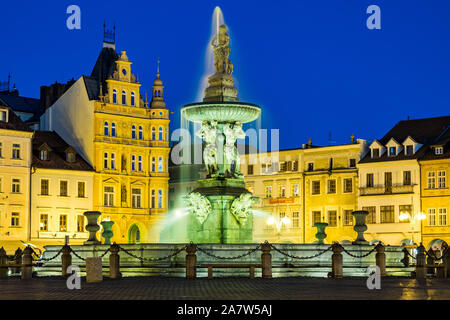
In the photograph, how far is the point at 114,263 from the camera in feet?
102

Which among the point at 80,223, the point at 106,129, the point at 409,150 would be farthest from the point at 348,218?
the point at 80,223

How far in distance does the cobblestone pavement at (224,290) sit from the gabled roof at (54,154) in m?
42.5

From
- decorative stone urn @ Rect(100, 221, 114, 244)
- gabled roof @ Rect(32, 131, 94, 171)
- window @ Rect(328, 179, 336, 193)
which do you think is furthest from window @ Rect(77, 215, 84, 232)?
decorative stone urn @ Rect(100, 221, 114, 244)

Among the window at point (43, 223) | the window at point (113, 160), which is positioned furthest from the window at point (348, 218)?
the window at point (43, 223)

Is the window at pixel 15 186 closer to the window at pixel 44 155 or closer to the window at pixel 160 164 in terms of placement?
the window at pixel 44 155

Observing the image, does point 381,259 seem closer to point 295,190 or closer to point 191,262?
point 191,262

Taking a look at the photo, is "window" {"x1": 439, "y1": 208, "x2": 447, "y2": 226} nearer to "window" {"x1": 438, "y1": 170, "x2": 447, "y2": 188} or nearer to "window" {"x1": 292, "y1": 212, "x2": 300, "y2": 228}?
"window" {"x1": 438, "y1": 170, "x2": 447, "y2": 188}

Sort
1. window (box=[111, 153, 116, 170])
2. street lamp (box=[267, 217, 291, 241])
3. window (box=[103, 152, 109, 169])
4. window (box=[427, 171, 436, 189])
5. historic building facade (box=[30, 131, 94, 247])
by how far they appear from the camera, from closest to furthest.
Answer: historic building facade (box=[30, 131, 94, 247])
window (box=[427, 171, 436, 189])
window (box=[103, 152, 109, 169])
window (box=[111, 153, 116, 170])
street lamp (box=[267, 217, 291, 241])

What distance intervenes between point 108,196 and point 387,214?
2111 cm

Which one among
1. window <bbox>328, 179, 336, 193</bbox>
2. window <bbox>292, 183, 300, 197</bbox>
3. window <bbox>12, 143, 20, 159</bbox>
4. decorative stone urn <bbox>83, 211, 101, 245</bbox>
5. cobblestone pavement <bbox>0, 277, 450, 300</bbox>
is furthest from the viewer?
window <bbox>292, 183, 300, 197</bbox>

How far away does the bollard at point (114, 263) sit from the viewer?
3100cm

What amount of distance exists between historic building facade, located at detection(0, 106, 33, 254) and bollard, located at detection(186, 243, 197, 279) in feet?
125

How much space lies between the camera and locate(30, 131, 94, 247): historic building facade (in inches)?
2724

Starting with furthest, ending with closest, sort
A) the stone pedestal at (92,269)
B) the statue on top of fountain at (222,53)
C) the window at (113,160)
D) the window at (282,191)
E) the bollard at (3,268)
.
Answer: the window at (282,191)
the window at (113,160)
the statue on top of fountain at (222,53)
the bollard at (3,268)
the stone pedestal at (92,269)
